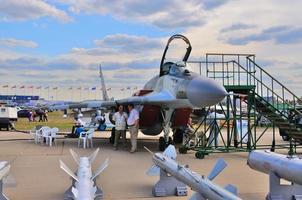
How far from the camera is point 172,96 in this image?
15.4 m

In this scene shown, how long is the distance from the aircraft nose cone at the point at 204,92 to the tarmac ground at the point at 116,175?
6.10 ft

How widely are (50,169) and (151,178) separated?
3.13 m

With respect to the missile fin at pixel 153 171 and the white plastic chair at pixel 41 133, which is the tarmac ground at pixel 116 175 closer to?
the missile fin at pixel 153 171

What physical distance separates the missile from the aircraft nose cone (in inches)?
193

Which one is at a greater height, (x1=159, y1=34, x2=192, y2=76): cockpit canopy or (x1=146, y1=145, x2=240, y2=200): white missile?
(x1=159, y1=34, x2=192, y2=76): cockpit canopy

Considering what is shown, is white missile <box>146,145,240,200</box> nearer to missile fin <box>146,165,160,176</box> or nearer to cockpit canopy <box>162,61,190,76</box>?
missile fin <box>146,165,160,176</box>

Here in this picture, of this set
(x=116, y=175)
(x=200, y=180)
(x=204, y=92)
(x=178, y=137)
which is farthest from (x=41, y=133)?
(x=200, y=180)

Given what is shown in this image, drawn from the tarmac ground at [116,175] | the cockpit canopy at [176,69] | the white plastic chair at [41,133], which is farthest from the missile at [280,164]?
the white plastic chair at [41,133]

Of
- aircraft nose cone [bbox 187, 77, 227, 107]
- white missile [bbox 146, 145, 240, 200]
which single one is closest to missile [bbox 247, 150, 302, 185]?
white missile [bbox 146, 145, 240, 200]

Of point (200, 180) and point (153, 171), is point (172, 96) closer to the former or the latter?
point (153, 171)

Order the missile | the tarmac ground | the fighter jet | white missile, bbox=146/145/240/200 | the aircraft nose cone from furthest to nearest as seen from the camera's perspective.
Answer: the fighter jet → the aircraft nose cone → the tarmac ground → the missile → white missile, bbox=146/145/240/200

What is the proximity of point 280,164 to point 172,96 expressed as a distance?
8.04m

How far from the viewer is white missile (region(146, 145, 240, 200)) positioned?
20.7 ft

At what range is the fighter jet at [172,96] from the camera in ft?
45.6
